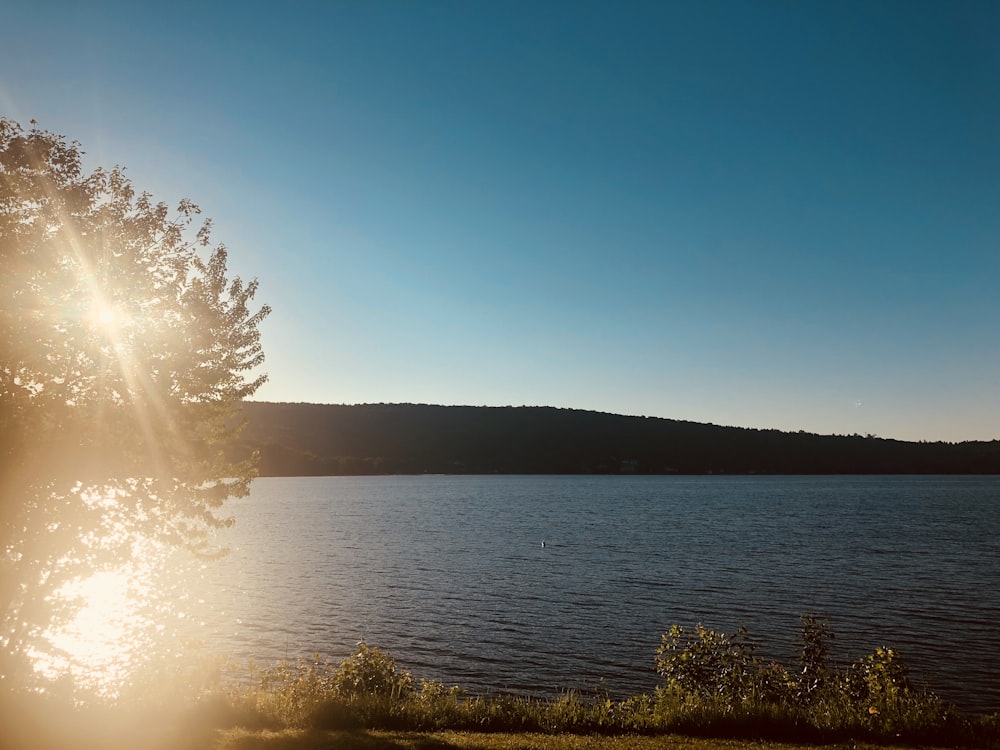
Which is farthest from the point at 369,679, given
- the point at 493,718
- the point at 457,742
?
the point at 457,742

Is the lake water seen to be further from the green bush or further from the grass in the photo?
the green bush

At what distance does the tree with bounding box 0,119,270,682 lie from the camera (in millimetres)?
15070

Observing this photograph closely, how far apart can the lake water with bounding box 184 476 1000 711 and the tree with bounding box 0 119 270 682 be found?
412 centimetres

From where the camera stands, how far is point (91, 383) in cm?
1596

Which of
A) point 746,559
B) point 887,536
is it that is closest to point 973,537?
point 887,536

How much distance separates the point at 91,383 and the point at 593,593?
136 feet

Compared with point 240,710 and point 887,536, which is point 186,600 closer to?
point 240,710

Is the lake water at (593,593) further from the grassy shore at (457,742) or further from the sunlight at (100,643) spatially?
the grassy shore at (457,742)

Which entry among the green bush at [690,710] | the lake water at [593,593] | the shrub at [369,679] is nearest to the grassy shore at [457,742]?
the green bush at [690,710]

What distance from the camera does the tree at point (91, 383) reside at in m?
15.1

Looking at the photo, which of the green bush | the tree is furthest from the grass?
the tree

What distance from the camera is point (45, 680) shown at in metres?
19.2

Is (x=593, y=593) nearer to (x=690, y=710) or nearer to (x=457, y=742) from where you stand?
(x=690, y=710)

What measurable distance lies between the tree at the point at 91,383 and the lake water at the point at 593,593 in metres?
4.12
